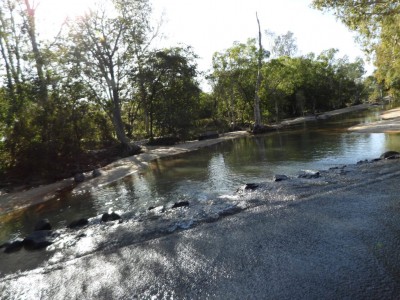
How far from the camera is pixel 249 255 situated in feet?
21.9

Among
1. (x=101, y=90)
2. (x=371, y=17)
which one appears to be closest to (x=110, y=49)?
(x=101, y=90)

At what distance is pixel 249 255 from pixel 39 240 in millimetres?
6979

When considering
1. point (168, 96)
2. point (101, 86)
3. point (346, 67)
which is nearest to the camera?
point (101, 86)

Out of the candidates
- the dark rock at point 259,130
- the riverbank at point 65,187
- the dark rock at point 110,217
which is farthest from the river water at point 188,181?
the dark rock at point 259,130

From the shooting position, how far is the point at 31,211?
14734mm

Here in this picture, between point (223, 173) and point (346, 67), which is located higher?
point (346, 67)

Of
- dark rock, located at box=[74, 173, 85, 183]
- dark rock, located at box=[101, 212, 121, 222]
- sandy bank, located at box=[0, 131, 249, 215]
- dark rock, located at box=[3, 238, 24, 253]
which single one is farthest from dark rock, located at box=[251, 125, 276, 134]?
dark rock, located at box=[3, 238, 24, 253]

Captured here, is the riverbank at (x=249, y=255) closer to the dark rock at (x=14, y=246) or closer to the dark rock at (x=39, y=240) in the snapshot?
the dark rock at (x=14, y=246)

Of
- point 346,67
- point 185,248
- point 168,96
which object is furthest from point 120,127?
point 346,67

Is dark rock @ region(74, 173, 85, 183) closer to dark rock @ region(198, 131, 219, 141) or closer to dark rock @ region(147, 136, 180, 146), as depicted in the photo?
dark rock @ region(147, 136, 180, 146)

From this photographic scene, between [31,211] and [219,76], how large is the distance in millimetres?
38316

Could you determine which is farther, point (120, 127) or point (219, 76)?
point (219, 76)

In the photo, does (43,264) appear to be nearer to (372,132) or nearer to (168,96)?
(372,132)

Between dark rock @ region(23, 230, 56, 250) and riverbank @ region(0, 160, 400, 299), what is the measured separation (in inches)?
24.0
